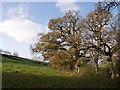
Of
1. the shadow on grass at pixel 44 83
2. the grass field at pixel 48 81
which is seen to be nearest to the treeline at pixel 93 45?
the grass field at pixel 48 81

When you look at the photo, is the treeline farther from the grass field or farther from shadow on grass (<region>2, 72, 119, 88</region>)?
shadow on grass (<region>2, 72, 119, 88</region>)

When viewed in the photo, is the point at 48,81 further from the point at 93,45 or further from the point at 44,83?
the point at 93,45

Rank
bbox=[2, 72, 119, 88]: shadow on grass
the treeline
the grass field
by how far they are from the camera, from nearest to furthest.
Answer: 1. bbox=[2, 72, 119, 88]: shadow on grass
2. the grass field
3. the treeline

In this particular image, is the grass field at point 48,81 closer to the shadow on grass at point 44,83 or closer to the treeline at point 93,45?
the shadow on grass at point 44,83

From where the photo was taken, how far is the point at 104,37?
3238 centimetres

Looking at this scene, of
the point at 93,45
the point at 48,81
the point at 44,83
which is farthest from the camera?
the point at 93,45

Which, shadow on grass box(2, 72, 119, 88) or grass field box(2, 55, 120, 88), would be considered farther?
grass field box(2, 55, 120, 88)

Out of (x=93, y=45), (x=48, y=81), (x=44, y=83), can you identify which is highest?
(x=93, y=45)

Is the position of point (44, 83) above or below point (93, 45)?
below

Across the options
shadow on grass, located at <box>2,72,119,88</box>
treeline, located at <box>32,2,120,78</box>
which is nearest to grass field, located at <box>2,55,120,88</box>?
shadow on grass, located at <box>2,72,119,88</box>

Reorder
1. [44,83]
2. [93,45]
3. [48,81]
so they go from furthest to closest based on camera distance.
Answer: [93,45]
[48,81]
[44,83]

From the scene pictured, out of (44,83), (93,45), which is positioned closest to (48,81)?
(44,83)

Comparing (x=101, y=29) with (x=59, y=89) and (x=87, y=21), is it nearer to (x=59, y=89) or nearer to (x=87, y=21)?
(x=87, y=21)

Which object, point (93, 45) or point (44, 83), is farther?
point (93, 45)
